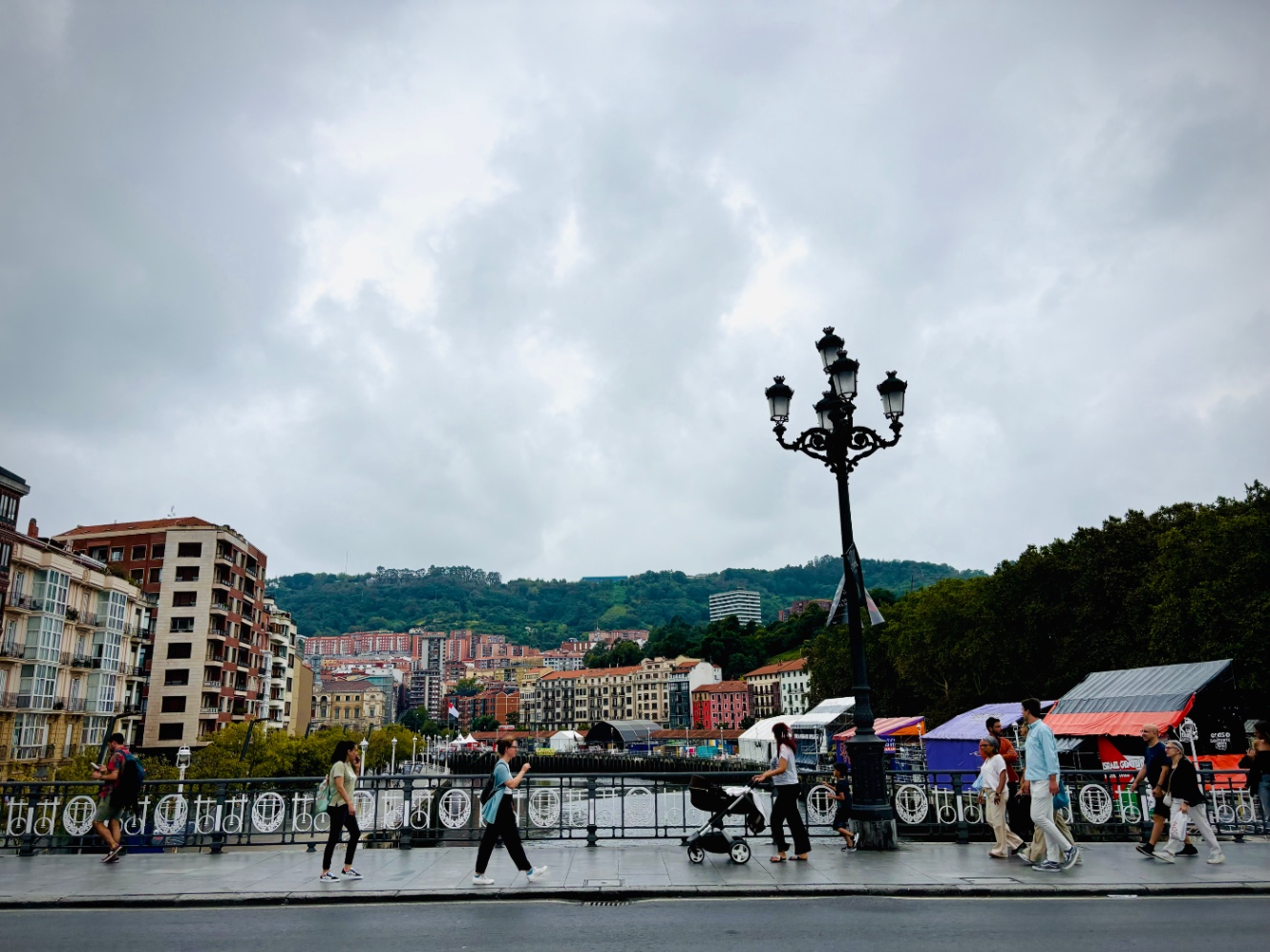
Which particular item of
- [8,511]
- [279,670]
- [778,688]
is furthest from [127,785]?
[778,688]

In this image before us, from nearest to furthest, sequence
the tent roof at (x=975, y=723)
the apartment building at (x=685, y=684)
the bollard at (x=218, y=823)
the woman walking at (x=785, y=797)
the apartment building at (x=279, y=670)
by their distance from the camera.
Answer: the woman walking at (x=785, y=797)
the bollard at (x=218, y=823)
the tent roof at (x=975, y=723)
the apartment building at (x=279, y=670)
the apartment building at (x=685, y=684)

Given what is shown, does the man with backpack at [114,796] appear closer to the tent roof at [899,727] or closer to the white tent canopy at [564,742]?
the tent roof at [899,727]

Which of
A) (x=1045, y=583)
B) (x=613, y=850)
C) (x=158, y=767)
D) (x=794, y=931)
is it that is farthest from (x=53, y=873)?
(x=1045, y=583)

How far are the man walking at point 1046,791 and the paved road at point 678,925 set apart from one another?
1425mm

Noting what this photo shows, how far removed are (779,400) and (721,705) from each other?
6126 inches

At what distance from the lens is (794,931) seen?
7.67 m

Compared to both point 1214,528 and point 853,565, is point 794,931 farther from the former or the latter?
point 1214,528

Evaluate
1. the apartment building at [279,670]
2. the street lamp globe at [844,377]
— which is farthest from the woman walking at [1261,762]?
the apartment building at [279,670]

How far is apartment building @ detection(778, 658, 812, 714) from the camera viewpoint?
14150cm

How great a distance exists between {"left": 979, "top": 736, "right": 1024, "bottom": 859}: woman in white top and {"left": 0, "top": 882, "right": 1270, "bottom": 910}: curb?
2.01 m

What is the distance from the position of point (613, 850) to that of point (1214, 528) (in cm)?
3665

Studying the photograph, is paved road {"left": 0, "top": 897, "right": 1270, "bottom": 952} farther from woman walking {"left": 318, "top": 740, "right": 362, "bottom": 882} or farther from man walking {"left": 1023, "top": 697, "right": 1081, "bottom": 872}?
man walking {"left": 1023, "top": 697, "right": 1081, "bottom": 872}

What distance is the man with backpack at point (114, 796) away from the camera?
11.9 metres

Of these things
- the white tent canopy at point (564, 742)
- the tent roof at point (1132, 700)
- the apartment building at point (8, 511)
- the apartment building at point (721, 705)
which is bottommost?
the white tent canopy at point (564, 742)
